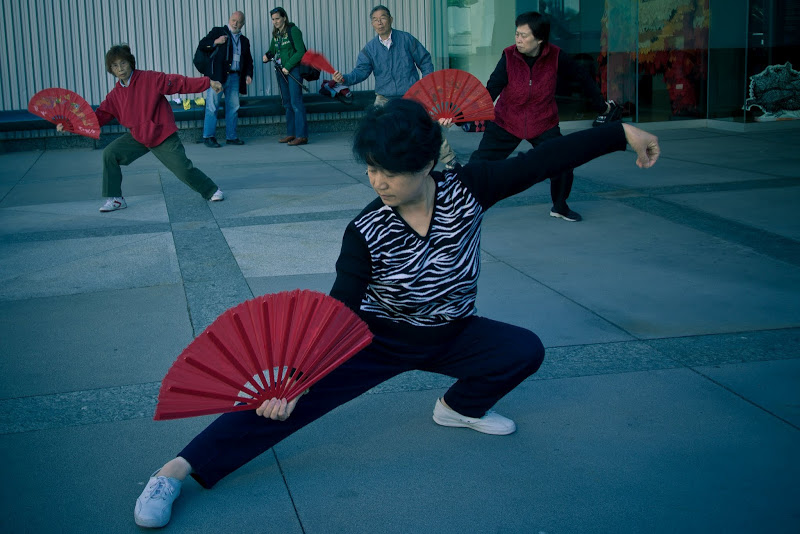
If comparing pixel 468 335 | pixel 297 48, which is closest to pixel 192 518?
pixel 468 335

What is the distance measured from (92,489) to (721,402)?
7.82 feet

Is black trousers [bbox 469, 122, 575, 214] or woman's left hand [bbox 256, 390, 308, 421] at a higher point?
black trousers [bbox 469, 122, 575, 214]

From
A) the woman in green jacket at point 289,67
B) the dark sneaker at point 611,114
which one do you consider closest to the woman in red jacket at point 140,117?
the dark sneaker at point 611,114

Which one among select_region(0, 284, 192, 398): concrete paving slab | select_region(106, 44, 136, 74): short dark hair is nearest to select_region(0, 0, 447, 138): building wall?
select_region(106, 44, 136, 74): short dark hair

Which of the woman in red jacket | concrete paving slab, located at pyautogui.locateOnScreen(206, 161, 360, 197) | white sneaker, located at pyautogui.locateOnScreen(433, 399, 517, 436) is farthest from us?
concrete paving slab, located at pyautogui.locateOnScreen(206, 161, 360, 197)

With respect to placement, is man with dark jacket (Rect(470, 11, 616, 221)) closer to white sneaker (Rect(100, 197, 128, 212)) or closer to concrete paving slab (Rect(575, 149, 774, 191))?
concrete paving slab (Rect(575, 149, 774, 191))

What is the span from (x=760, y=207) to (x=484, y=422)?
4.61m

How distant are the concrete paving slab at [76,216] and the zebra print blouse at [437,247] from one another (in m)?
4.89

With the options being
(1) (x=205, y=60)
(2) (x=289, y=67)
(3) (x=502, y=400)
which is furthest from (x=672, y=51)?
(3) (x=502, y=400)

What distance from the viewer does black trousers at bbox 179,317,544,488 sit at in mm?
2752

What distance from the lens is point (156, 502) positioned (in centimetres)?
259

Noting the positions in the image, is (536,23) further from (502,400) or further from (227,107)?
(227,107)

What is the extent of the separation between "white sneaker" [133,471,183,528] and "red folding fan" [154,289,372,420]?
333mm

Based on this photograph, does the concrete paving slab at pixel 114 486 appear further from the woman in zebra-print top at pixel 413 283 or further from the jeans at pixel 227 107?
the jeans at pixel 227 107
